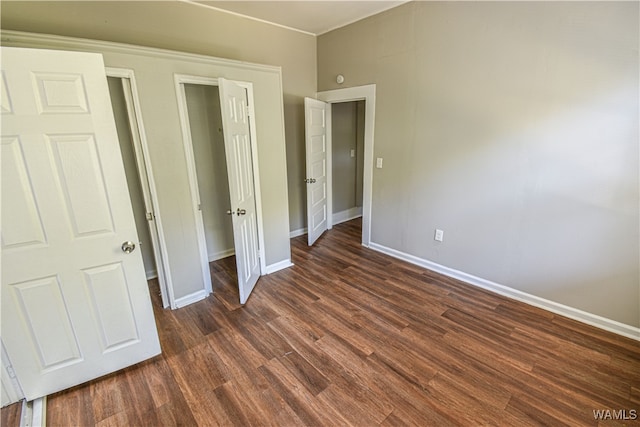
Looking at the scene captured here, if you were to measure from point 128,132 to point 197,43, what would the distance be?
1.26 meters

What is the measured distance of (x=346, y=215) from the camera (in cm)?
534

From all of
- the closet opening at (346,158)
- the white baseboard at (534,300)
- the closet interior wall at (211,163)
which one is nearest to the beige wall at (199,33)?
the closet interior wall at (211,163)

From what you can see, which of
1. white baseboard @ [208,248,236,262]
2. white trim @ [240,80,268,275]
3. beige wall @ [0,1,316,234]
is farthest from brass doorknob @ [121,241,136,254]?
beige wall @ [0,1,316,234]

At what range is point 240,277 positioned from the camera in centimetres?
265

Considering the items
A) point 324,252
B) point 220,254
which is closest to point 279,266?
point 324,252

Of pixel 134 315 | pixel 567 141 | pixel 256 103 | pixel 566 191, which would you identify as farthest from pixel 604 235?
pixel 134 315

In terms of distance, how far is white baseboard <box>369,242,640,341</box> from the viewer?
2.31m

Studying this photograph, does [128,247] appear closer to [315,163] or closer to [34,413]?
[34,413]

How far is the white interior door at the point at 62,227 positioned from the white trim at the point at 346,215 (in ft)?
11.6

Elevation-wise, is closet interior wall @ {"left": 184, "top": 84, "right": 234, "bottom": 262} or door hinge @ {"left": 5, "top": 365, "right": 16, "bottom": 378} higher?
closet interior wall @ {"left": 184, "top": 84, "right": 234, "bottom": 262}

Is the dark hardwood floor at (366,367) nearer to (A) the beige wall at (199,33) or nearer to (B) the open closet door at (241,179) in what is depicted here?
(B) the open closet door at (241,179)

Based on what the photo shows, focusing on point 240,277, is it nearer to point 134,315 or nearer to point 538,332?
point 134,315

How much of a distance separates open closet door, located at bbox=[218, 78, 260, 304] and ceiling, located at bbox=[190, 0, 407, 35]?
4.01 ft

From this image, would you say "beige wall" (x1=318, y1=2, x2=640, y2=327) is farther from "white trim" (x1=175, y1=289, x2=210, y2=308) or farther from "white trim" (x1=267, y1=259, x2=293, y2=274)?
"white trim" (x1=175, y1=289, x2=210, y2=308)
